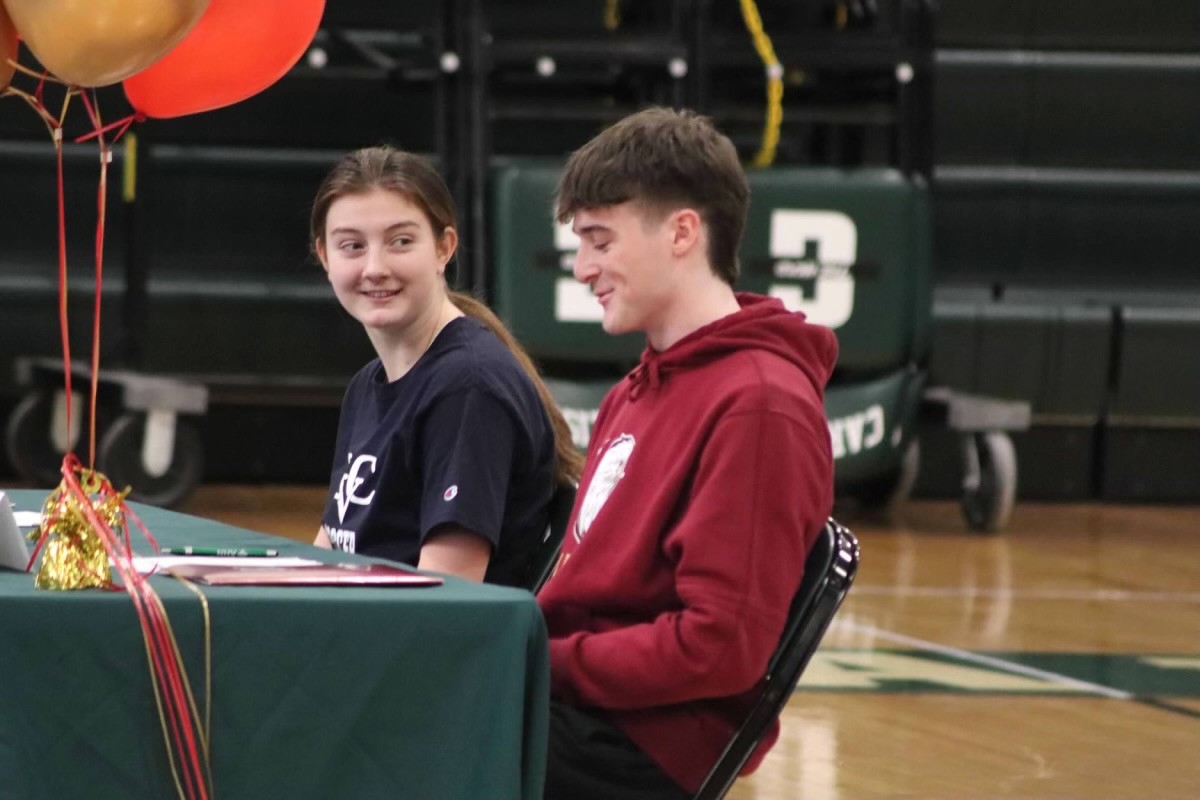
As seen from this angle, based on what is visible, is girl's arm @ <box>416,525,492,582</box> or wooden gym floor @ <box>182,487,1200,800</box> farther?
wooden gym floor @ <box>182,487,1200,800</box>

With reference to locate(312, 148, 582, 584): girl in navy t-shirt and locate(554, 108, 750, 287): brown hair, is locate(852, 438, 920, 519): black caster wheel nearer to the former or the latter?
locate(312, 148, 582, 584): girl in navy t-shirt

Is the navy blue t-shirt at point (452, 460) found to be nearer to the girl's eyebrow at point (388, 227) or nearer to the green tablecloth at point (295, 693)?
the girl's eyebrow at point (388, 227)

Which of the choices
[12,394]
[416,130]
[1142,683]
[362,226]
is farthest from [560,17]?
[362,226]

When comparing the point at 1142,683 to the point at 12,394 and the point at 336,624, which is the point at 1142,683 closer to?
the point at 336,624

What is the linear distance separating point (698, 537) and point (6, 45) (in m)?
0.74

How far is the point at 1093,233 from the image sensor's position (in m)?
7.51

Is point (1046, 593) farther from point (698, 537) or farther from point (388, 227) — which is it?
point (698, 537)

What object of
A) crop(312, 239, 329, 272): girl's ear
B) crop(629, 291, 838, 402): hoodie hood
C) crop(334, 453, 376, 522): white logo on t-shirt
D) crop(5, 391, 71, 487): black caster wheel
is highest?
crop(312, 239, 329, 272): girl's ear

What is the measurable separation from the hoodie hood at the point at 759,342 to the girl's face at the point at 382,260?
416mm

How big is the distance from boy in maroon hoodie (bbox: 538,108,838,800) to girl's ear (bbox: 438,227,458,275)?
0.43 m

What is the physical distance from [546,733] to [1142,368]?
5.98 meters

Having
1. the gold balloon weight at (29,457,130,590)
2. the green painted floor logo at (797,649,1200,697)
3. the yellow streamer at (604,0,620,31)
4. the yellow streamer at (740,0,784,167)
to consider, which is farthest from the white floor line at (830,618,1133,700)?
the yellow streamer at (604,0,620,31)

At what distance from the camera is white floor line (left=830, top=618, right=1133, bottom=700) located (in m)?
4.02

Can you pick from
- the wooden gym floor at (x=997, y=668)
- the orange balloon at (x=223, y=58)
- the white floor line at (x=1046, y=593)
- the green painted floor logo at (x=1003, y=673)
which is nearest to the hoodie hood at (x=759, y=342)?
the orange balloon at (x=223, y=58)
